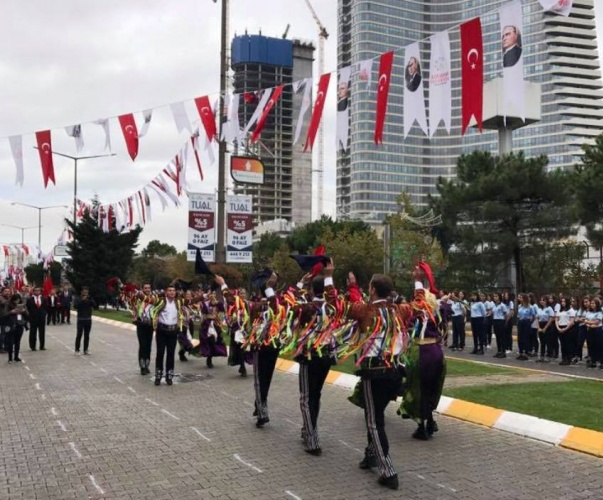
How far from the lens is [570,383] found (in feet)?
37.0

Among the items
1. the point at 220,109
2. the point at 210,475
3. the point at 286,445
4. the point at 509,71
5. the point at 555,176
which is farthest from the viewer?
the point at 555,176

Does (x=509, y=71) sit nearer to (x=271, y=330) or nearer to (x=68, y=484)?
(x=271, y=330)

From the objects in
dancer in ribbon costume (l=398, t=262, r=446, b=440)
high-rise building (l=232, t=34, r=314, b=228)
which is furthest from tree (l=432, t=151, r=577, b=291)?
high-rise building (l=232, t=34, r=314, b=228)

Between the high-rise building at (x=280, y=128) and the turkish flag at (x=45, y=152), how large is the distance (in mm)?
106360

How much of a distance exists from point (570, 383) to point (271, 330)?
21.3 ft

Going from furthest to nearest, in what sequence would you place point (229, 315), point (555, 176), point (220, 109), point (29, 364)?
point (555, 176), point (220, 109), point (29, 364), point (229, 315)

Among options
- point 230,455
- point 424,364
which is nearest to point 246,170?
point 424,364

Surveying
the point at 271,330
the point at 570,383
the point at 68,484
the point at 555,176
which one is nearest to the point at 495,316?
the point at 570,383

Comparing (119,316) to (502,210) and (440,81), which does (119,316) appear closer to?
(502,210)

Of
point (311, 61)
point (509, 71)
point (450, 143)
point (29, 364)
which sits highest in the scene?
point (311, 61)

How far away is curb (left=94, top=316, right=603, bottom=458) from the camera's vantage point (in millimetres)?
7289

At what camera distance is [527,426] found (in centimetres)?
802

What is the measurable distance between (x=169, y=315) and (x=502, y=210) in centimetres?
2408

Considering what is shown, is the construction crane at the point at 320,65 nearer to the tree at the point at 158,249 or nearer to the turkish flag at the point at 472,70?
the tree at the point at 158,249
